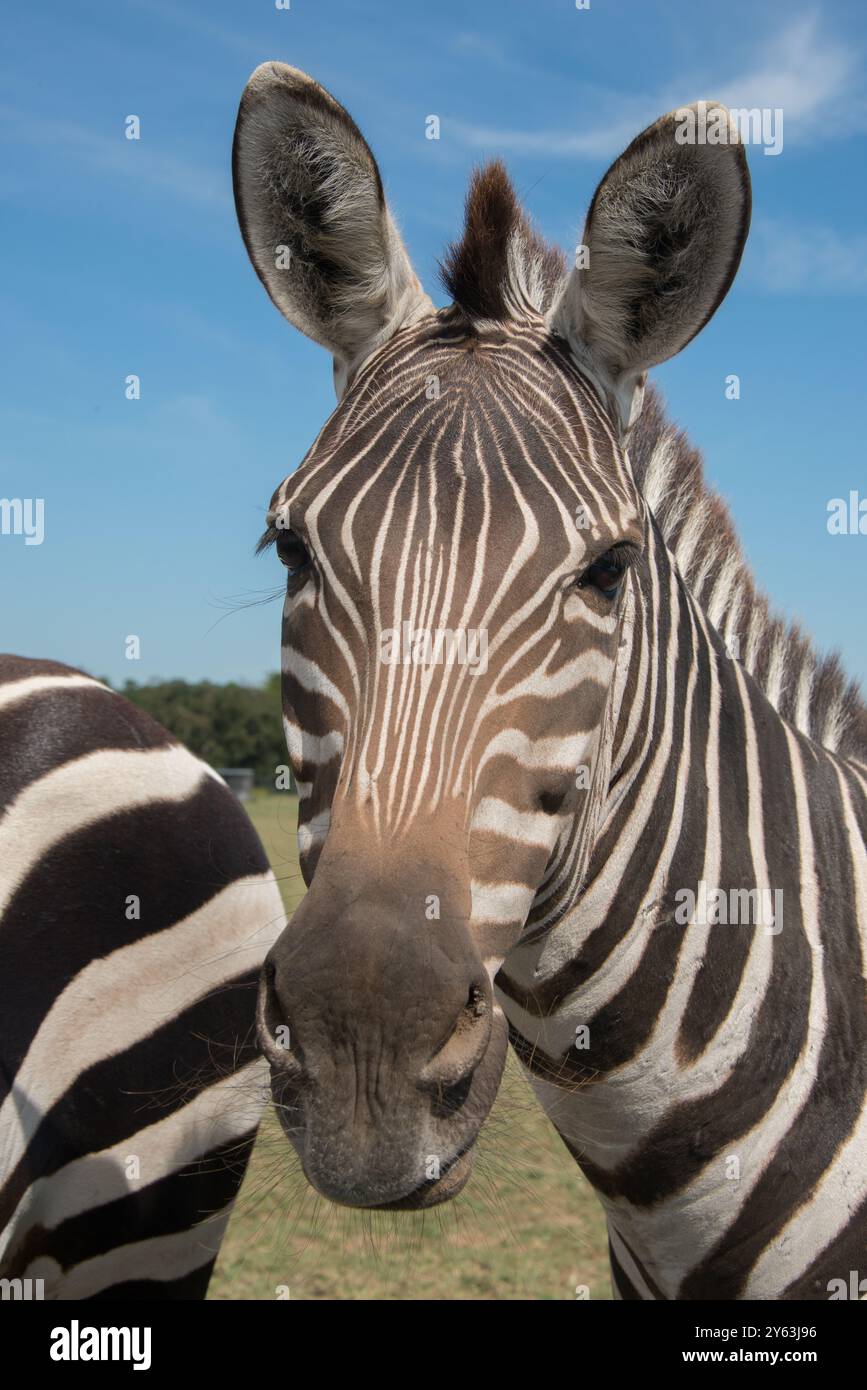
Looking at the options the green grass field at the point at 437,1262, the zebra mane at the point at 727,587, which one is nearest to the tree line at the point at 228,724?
the green grass field at the point at 437,1262

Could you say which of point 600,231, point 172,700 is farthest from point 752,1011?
point 172,700

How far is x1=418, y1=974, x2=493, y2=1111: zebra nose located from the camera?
1.91 meters

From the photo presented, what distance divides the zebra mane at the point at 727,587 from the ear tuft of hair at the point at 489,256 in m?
0.83

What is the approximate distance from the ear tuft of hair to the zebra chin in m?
1.86

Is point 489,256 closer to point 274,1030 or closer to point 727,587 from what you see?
point 727,587

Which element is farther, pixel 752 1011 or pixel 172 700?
pixel 172 700

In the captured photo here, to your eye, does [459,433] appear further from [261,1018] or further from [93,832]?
[93,832]

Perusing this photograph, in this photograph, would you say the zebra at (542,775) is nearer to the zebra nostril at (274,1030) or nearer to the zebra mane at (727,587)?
the zebra nostril at (274,1030)

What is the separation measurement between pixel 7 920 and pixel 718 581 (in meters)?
2.74

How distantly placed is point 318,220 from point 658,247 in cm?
104

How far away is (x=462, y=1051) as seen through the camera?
6.37 ft

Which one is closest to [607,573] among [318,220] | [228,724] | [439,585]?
[439,585]

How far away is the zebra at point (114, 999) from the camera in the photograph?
3.27 metres

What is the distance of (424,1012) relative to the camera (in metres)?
1.88
